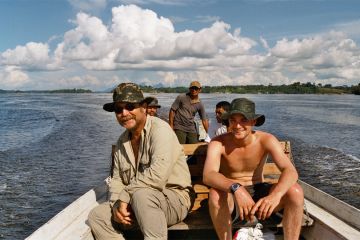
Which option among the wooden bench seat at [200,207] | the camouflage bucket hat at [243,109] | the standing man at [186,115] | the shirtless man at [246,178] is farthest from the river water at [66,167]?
the camouflage bucket hat at [243,109]

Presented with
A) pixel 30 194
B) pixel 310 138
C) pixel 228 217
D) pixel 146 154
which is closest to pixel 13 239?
pixel 30 194

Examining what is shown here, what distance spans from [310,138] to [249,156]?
815 inches

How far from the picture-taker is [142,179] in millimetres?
3504

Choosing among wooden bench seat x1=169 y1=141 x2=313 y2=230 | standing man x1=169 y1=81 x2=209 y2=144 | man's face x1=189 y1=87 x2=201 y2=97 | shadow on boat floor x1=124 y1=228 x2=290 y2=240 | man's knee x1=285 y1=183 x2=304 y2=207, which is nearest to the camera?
man's knee x1=285 y1=183 x2=304 y2=207

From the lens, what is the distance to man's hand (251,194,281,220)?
3262 mm

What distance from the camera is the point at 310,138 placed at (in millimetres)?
23297

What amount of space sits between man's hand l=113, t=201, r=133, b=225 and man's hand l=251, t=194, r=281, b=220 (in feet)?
3.61

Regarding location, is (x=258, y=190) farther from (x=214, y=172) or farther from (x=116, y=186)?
(x=116, y=186)

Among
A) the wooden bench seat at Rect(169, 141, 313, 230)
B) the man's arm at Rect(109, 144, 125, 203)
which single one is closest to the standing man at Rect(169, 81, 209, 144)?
the wooden bench seat at Rect(169, 141, 313, 230)

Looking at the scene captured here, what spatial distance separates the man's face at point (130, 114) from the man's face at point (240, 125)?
85 cm

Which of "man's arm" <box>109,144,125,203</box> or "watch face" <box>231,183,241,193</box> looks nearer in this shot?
"watch face" <box>231,183,241,193</box>

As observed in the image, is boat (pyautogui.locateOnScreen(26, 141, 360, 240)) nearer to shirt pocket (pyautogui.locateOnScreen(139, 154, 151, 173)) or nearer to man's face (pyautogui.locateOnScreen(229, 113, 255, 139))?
shirt pocket (pyautogui.locateOnScreen(139, 154, 151, 173))

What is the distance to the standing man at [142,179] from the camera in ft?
11.1

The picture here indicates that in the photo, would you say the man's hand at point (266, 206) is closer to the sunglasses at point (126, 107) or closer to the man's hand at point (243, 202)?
the man's hand at point (243, 202)
